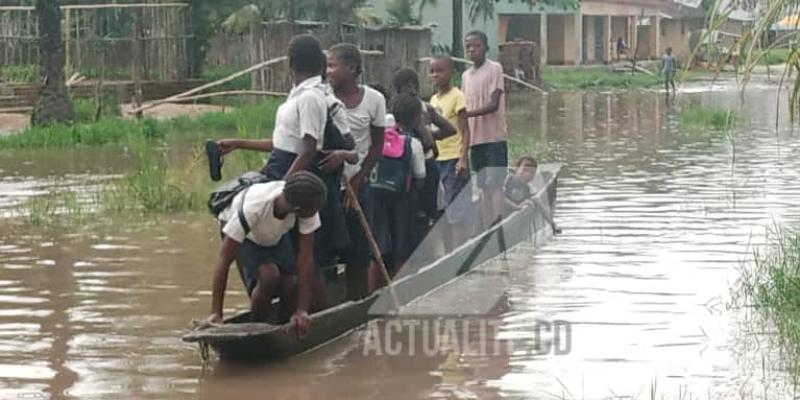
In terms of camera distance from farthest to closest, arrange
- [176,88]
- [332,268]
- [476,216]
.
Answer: [176,88] → [476,216] → [332,268]

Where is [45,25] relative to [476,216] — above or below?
above

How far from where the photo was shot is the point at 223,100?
28375 mm

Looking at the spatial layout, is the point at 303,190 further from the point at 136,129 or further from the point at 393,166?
the point at 136,129

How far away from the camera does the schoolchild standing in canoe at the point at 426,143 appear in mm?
9453

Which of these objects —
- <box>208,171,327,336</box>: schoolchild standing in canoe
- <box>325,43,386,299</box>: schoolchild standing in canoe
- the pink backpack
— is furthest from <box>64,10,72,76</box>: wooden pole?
<box>208,171,327,336</box>: schoolchild standing in canoe

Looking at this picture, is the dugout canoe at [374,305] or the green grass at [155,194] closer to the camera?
the dugout canoe at [374,305]

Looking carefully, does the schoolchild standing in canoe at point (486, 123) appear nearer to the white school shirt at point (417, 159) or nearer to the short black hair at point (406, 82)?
the short black hair at point (406, 82)

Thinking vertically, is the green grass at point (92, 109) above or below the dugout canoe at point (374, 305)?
above

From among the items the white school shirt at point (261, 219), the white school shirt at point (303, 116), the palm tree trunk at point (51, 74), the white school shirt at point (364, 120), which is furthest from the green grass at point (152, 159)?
the white school shirt at point (261, 219)

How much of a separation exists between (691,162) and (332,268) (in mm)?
10296

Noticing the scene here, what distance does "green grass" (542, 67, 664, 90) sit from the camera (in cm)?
4231

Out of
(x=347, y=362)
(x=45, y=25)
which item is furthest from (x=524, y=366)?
(x=45, y=25)

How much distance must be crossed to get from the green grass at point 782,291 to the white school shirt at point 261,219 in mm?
2516

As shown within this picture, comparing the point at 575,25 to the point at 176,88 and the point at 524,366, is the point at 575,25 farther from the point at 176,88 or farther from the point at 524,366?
the point at 524,366
